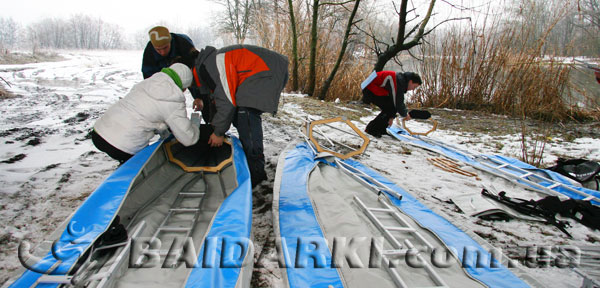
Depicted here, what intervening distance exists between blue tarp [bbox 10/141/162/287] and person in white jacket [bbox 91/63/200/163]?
37cm

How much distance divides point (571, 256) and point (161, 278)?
7.03 ft

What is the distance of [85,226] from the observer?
116 cm

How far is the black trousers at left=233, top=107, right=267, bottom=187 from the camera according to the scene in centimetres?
217

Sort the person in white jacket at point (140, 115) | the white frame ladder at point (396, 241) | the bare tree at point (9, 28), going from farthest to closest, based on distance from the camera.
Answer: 1. the bare tree at point (9, 28)
2. the person in white jacket at point (140, 115)
3. the white frame ladder at point (396, 241)

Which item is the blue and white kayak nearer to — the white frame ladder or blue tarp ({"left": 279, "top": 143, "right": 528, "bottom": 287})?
blue tarp ({"left": 279, "top": 143, "right": 528, "bottom": 287})

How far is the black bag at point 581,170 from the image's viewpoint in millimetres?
2445

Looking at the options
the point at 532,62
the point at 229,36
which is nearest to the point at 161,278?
the point at 532,62

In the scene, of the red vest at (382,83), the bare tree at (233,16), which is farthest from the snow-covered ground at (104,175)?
the bare tree at (233,16)

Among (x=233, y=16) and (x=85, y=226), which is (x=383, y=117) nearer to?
(x=85, y=226)

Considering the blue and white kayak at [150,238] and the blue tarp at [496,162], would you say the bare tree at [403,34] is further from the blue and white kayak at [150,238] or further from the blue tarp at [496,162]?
the blue and white kayak at [150,238]

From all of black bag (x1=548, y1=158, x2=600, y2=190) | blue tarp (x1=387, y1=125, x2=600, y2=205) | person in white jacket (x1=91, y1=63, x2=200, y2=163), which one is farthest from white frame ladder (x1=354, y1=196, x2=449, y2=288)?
black bag (x1=548, y1=158, x2=600, y2=190)

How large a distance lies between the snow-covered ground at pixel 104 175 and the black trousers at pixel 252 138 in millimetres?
133

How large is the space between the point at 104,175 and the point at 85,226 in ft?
4.18

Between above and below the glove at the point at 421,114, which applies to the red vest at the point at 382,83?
above
